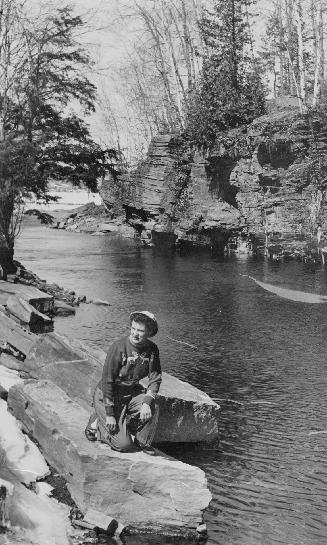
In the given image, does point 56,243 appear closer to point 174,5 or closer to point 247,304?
point 174,5

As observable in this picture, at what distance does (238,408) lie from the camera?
463 inches

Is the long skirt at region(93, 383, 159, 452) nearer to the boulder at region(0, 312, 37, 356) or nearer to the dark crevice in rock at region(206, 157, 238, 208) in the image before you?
the boulder at region(0, 312, 37, 356)

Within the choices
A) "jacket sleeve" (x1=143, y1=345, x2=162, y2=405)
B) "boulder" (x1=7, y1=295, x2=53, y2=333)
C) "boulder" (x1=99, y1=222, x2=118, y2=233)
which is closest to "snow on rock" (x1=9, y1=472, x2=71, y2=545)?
"jacket sleeve" (x1=143, y1=345, x2=162, y2=405)

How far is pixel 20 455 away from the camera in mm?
7992

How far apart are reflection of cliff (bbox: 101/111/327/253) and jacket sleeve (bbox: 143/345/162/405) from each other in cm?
3077

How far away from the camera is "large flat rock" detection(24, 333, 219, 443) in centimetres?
971

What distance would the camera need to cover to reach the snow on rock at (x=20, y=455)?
7.62 m

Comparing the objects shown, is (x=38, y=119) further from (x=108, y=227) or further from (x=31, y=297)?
(x=108, y=227)

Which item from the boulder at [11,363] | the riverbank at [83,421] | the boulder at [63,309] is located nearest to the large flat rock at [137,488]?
the riverbank at [83,421]

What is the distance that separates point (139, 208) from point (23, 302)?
96.8ft

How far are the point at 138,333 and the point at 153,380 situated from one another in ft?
2.29

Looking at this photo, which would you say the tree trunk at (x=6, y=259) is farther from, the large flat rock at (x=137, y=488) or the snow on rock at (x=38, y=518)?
the snow on rock at (x=38, y=518)

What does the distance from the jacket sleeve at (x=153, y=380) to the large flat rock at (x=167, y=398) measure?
1.76 m

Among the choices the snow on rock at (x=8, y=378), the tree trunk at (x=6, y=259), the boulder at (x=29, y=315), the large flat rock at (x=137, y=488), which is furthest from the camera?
the tree trunk at (x=6, y=259)
